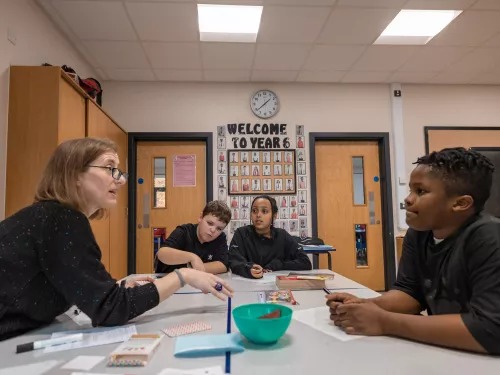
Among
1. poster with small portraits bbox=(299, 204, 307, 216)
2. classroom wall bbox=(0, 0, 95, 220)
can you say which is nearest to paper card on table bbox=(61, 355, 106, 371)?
classroom wall bbox=(0, 0, 95, 220)

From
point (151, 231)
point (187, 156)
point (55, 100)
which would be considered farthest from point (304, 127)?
point (55, 100)

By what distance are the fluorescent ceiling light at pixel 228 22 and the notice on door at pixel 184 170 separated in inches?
53.8

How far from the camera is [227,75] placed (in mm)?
3623

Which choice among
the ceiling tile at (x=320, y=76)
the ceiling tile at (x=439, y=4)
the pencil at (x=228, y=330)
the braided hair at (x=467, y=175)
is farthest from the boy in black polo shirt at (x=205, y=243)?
the ceiling tile at (x=320, y=76)

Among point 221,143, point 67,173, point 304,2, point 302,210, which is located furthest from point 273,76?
point 67,173

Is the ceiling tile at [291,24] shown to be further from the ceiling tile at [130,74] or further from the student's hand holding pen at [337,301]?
the student's hand holding pen at [337,301]

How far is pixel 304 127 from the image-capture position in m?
3.85

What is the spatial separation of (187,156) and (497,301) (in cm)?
337

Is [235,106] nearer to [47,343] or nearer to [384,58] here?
[384,58]

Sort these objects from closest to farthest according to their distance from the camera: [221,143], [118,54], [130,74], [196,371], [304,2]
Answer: [196,371] → [304,2] → [118,54] → [130,74] → [221,143]

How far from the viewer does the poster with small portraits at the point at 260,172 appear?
12.3 feet

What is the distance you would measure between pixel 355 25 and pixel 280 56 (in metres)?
0.76

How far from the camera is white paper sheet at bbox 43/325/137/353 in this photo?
0.85m

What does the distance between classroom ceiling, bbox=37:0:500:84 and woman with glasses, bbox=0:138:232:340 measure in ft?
6.05
